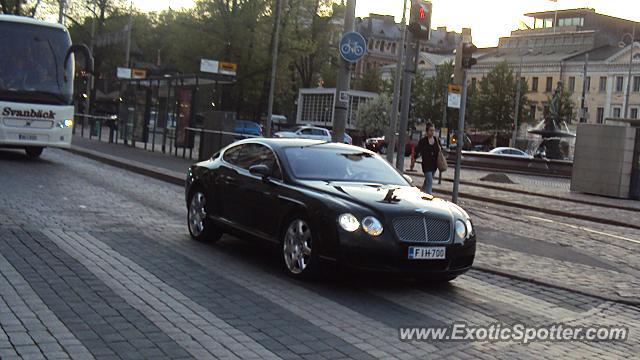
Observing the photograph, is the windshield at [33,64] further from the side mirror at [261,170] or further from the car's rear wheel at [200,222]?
the side mirror at [261,170]

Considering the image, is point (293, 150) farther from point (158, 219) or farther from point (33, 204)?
point (33, 204)

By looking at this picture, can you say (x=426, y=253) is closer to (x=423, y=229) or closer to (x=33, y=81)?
(x=423, y=229)

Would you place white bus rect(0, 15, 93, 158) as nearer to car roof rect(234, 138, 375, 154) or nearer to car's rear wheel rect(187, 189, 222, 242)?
car's rear wheel rect(187, 189, 222, 242)

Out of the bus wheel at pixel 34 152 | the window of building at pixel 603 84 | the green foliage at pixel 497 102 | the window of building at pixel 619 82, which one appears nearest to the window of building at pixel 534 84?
the window of building at pixel 603 84

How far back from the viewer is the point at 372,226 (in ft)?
23.9

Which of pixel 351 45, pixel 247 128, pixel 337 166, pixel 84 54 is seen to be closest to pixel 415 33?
pixel 351 45

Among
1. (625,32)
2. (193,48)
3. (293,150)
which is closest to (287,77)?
(193,48)

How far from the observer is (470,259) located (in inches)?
309

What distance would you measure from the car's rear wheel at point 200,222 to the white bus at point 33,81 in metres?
9.52

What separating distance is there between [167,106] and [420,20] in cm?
1649

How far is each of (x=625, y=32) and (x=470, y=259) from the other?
102 m

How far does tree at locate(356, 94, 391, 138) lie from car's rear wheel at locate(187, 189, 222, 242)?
6977 centimetres

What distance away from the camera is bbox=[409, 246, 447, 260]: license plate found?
288 inches

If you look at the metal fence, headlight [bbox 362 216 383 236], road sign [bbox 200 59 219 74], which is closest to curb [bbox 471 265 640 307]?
headlight [bbox 362 216 383 236]
